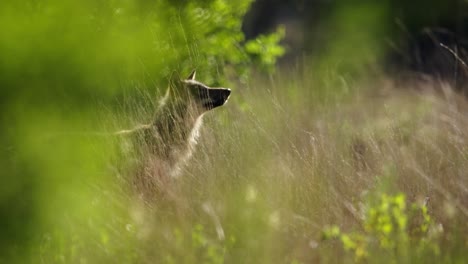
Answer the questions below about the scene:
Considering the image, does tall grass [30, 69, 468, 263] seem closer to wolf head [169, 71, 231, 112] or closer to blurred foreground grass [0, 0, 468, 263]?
blurred foreground grass [0, 0, 468, 263]

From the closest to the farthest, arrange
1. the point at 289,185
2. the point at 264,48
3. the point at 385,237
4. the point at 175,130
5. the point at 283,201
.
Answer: the point at 385,237 → the point at 283,201 → the point at 289,185 → the point at 175,130 → the point at 264,48

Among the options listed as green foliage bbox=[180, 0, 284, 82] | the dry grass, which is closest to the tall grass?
the dry grass

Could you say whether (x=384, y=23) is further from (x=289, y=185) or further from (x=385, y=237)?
(x=385, y=237)

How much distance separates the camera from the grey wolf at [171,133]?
21.1 feet

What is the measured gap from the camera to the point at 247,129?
6.82 metres

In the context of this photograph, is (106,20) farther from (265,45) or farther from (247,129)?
Result: (265,45)

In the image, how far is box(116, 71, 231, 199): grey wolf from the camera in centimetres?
644

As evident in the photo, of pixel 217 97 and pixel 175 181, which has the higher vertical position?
pixel 175 181

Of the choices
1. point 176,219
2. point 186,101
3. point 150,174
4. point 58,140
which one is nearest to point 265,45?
point 186,101

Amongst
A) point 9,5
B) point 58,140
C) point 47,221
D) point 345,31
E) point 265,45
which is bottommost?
point 345,31

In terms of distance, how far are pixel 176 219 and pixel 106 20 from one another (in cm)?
160

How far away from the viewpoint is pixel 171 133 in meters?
7.72

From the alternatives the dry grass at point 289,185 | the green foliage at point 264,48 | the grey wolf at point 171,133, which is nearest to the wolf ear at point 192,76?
the grey wolf at point 171,133

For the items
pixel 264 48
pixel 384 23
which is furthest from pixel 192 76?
pixel 384 23
